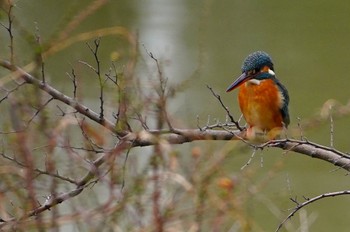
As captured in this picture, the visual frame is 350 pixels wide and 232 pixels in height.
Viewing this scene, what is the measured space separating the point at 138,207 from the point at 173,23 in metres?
7.98

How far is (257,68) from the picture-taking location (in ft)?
10.6

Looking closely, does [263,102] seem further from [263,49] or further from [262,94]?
[263,49]

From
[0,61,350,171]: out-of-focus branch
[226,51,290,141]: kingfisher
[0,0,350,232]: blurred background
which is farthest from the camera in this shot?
[0,0,350,232]: blurred background

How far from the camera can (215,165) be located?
199 cm

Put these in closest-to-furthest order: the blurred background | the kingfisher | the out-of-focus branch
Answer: the out-of-focus branch < the kingfisher < the blurred background

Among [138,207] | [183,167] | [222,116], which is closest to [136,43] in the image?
[183,167]

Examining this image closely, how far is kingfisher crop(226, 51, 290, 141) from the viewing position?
10.6 ft

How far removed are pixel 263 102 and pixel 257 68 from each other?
0.12 m

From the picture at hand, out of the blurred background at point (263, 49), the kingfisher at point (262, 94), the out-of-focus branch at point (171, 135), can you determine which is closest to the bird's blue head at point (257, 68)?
the kingfisher at point (262, 94)

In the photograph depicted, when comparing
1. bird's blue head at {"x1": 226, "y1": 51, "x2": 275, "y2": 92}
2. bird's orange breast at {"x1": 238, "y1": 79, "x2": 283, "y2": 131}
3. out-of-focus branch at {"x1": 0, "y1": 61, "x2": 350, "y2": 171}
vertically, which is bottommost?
out-of-focus branch at {"x1": 0, "y1": 61, "x2": 350, "y2": 171}

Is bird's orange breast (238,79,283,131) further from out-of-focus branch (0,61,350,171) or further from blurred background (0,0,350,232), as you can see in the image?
blurred background (0,0,350,232)

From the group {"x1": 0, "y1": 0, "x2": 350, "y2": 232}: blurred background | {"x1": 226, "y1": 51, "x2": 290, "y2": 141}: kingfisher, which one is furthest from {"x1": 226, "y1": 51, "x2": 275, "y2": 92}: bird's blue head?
{"x1": 0, "y1": 0, "x2": 350, "y2": 232}: blurred background

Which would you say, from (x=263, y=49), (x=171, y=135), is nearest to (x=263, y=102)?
(x=171, y=135)

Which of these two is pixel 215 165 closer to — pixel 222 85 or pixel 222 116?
pixel 222 116
